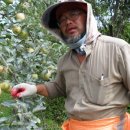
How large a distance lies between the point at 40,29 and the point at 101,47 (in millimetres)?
559

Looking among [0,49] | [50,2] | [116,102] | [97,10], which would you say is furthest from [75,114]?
[97,10]

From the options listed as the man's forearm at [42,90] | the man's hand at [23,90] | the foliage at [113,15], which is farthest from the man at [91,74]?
the foliage at [113,15]

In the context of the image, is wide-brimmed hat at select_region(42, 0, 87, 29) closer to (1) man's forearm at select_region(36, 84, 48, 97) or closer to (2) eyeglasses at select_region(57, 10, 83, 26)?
(2) eyeglasses at select_region(57, 10, 83, 26)

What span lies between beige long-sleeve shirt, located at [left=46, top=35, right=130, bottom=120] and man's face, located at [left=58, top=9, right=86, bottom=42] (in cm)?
9

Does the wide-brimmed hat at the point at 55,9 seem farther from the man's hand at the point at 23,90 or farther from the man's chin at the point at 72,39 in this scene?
the man's hand at the point at 23,90

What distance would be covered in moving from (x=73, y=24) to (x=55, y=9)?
20cm

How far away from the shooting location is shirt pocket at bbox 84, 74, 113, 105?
84.3 inches

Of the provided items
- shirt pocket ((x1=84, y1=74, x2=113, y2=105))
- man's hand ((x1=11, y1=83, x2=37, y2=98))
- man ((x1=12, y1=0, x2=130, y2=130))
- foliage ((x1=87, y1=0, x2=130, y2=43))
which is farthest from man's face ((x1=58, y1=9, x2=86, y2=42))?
foliage ((x1=87, y1=0, x2=130, y2=43))

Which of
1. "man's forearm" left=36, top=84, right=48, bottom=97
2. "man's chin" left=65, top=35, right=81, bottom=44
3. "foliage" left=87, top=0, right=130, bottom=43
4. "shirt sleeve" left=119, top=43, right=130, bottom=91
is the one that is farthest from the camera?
"foliage" left=87, top=0, right=130, bottom=43

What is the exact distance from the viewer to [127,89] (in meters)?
2.20

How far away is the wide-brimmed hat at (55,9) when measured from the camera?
223 cm

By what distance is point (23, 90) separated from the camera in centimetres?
226

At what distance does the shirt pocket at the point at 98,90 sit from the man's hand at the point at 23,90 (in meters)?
0.32

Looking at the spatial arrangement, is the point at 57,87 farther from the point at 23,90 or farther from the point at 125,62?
the point at 125,62
